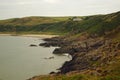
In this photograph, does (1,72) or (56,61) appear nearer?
(1,72)

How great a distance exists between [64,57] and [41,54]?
19.4 m

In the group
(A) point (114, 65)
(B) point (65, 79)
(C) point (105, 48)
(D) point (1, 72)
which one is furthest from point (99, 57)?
(D) point (1, 72)

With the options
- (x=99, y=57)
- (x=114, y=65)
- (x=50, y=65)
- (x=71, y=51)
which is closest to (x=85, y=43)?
(x=71, y=51)

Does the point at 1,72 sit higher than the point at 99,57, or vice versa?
the point at 99,57

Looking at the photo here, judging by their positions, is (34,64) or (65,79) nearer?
(65,79)

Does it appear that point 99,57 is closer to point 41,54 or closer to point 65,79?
point 65,79

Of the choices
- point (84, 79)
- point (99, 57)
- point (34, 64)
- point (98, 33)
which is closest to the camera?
point (84, 79)

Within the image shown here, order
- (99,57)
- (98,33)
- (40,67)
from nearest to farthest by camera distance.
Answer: (99,57) → (40,67) → (98,33)

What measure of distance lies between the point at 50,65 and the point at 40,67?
13.2 ft

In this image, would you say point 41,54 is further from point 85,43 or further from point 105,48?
point 105,48

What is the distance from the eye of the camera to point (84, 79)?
173ft

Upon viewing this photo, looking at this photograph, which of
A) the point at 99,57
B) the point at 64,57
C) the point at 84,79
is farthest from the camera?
the point at 64,57

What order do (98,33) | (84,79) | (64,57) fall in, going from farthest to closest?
1. (98,33)
2. (64,57)
3. (84,79)

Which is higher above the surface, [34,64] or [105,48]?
[105,48]
